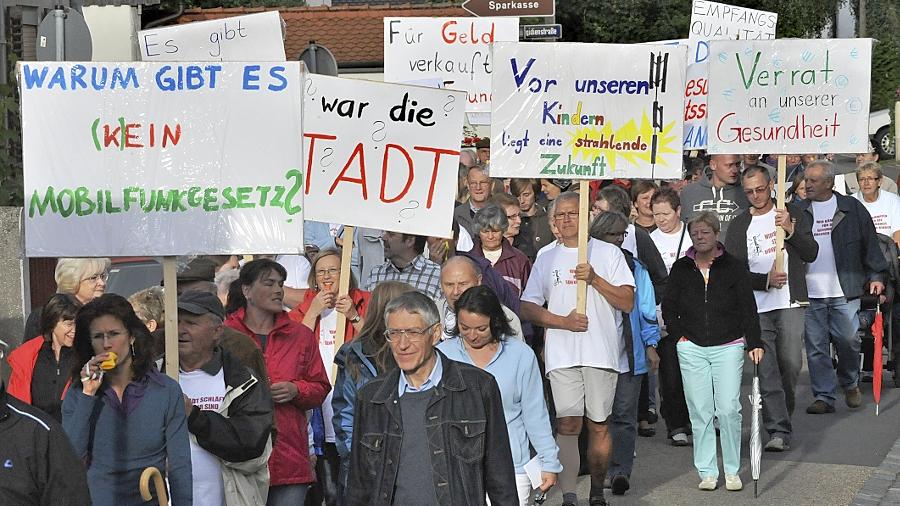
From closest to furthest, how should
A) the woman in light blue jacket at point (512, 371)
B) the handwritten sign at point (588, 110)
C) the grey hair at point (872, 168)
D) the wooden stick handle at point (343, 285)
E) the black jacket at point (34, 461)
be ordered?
the black jacket at point (34, 461)
the woman in light blue jacket at point (512, 371)
the wooden stick handle at point (343, 285)
the handwritten sign at point (588, 110)
the grey hair at point (872, 168)

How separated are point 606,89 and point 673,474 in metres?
2.53

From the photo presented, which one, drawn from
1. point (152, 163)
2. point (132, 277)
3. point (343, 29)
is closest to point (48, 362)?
point (152, 163)

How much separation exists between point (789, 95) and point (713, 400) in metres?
3.08

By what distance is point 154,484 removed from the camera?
6.12m

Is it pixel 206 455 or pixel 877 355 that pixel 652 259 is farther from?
pixel 206 455

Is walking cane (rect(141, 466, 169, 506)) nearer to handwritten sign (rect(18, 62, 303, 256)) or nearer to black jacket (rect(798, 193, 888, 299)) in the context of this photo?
handwritten sign (rect(18, 62, 303, 256))

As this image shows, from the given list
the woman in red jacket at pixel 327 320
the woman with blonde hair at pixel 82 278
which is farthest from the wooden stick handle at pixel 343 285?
the woman with blonde hair at pixel 82 278

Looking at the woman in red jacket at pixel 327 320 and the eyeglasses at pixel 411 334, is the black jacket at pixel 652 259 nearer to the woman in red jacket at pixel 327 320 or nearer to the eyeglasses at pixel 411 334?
the woman in red jacket at pixel 327 320

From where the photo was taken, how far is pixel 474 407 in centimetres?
605

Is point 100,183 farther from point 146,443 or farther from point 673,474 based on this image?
point 673,474

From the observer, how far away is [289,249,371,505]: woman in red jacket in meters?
8.38

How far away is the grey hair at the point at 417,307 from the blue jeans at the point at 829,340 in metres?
7.54

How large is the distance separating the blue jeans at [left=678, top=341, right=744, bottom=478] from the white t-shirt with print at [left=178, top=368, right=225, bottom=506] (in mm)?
4412

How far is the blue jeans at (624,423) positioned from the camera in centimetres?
1020
